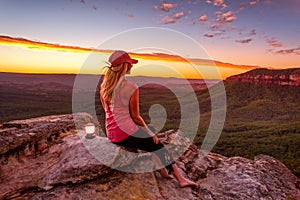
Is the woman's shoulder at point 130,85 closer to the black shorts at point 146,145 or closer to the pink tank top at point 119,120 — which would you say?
the pink tank top at point 119,120

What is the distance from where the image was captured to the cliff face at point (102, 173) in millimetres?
4633

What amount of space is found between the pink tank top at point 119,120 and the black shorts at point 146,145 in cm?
11

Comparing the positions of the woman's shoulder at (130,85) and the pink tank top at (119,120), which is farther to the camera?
the pink tank top at (119,120)

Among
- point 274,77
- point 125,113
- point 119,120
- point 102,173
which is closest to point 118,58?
point 125,113

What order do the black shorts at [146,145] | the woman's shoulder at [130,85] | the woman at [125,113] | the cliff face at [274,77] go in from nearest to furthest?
the woman's shoulder at [130,85], the woman at [125,113], the black shorts at [146,145], the cliff face at [274,77]

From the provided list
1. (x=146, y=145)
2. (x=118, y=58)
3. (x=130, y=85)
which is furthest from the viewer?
(x=146, y=145)

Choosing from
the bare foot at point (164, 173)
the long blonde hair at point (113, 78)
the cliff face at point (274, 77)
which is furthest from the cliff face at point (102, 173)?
the cliff face at point (274, 77)

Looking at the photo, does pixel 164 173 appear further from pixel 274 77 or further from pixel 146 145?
pixel 274 77

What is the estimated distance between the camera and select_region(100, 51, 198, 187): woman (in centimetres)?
466

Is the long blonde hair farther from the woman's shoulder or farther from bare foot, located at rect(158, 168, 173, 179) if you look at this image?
bare foot, located at rect(158, 168, 173, 179)

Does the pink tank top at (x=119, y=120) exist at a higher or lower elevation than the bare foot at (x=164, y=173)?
higher

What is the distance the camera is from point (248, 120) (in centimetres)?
8925

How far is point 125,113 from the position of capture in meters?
4.80

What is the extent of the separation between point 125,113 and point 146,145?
84 centimetres
